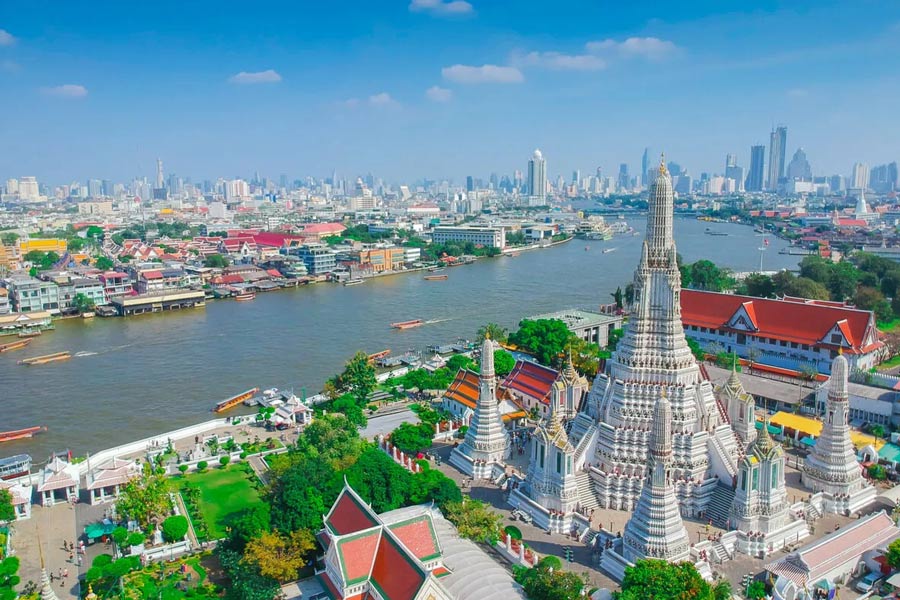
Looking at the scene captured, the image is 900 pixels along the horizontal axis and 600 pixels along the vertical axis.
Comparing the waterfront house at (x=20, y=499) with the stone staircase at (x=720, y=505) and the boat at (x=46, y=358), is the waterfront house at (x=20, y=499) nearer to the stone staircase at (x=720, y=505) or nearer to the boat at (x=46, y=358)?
the stone staircase at (x=720, y=505)

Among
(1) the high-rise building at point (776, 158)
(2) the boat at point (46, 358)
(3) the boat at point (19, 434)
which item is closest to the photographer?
(3) the boat at point (19, 434)

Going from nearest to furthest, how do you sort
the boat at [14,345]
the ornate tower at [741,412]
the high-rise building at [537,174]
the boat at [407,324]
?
the ornate tower at [741,412] < the boat at [14,345] < the boat at [407,324] < the high-rise building at [537,174]

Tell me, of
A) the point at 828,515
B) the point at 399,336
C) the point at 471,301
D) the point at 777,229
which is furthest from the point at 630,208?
the point at 828,515

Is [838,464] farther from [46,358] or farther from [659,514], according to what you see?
[46,358]

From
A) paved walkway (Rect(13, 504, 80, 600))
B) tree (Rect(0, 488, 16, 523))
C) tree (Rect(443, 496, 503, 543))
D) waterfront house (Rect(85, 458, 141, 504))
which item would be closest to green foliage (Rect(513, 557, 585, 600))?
tree (Rect(443, 496, 503, 543))

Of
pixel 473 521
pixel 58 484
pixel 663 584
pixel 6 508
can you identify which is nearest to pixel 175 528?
pixel 6 508

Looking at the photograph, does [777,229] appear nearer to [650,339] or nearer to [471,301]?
[471,301]

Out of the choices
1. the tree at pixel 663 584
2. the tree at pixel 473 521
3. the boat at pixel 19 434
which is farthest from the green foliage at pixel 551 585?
the boat at pixel 19 434
